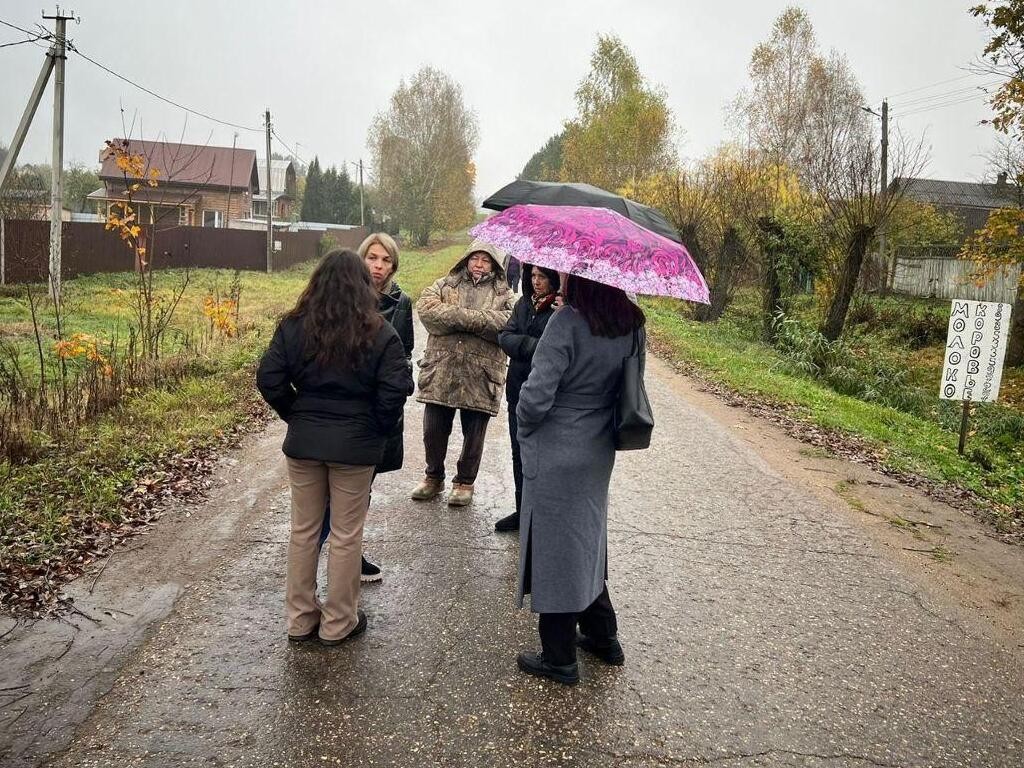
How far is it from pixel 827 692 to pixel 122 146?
868 cm

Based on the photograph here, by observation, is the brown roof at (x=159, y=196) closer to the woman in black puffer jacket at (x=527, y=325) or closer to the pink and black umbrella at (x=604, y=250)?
the woman in black puffer jacket at (x=527, y=325)

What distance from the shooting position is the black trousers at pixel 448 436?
5.35 metres

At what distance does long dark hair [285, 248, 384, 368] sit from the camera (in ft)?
10.7

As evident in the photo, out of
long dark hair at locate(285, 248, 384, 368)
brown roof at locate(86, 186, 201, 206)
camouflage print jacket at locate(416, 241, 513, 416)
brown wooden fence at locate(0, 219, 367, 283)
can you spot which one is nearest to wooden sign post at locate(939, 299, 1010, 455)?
camouflage print jacket at locate(416, 241, 513, 416)

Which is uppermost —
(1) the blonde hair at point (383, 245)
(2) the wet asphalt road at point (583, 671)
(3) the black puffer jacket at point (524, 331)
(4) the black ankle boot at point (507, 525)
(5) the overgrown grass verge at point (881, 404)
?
(1) the blonde hair at point (383, 245)

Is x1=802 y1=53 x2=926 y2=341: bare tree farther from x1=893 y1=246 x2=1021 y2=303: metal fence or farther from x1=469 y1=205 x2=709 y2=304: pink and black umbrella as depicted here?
x1=469 y1=205 x2=709 y2=304: pink and black umbrella

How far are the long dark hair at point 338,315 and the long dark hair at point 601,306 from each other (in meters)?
0.91

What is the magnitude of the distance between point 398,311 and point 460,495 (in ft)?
5.76

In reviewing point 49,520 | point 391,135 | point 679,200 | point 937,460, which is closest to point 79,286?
point 679,200

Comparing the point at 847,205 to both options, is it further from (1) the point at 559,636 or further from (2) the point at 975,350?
(1) the point at 559,636

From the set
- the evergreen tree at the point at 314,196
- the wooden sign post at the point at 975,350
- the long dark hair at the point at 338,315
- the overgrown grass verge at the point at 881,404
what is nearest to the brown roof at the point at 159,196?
the long dark hair at the point at 338,315

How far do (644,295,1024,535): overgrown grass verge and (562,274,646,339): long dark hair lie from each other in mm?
4800

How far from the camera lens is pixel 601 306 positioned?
310 cm

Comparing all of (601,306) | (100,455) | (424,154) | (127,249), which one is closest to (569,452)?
(601,306)
